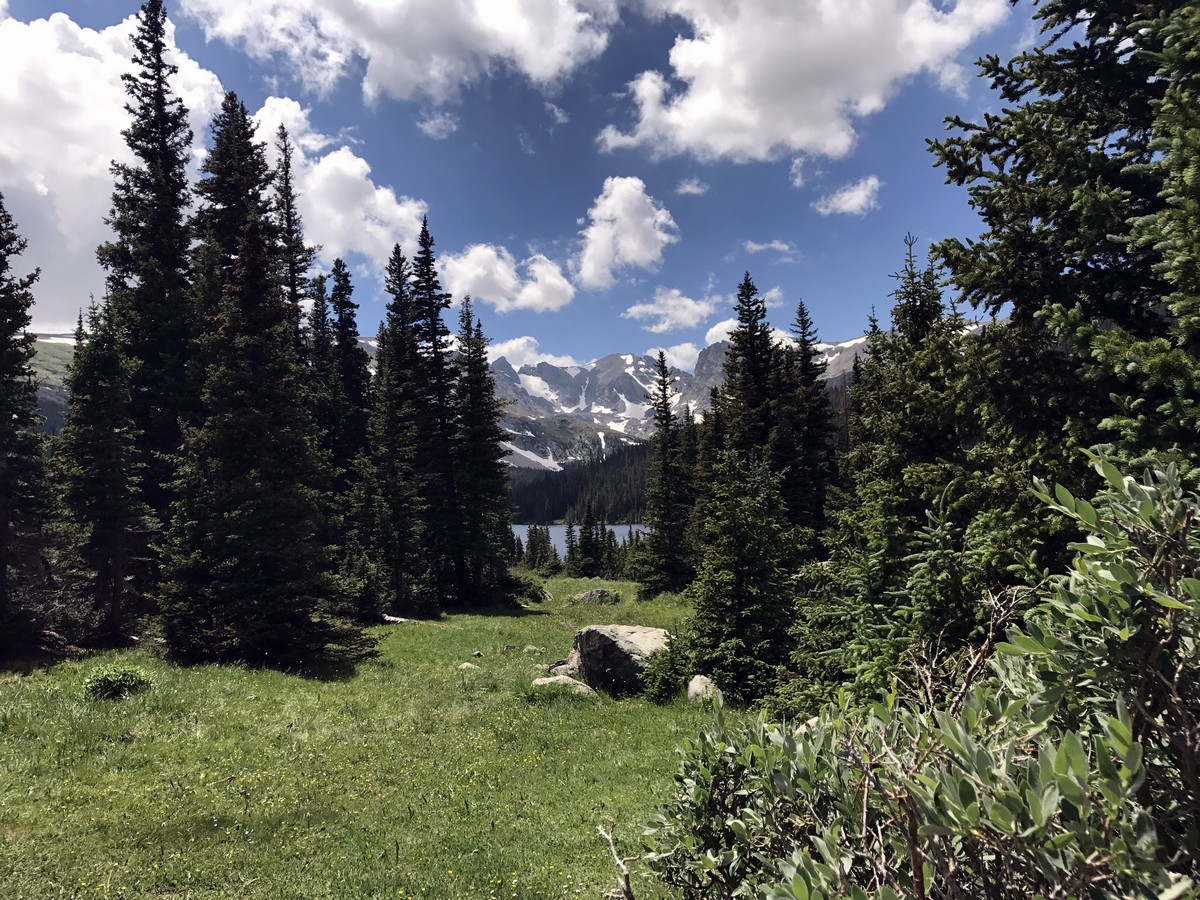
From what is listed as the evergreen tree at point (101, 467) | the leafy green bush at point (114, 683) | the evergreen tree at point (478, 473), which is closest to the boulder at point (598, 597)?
the evergreen tree at point (478, 473)

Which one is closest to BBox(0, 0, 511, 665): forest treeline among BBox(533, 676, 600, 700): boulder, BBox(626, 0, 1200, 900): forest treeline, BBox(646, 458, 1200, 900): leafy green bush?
BBox(533, 676, 600, 700): boulder

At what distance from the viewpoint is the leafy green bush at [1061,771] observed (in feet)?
5.05

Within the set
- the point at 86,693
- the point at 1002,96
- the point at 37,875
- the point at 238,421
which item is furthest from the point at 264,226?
the point at 1002,96

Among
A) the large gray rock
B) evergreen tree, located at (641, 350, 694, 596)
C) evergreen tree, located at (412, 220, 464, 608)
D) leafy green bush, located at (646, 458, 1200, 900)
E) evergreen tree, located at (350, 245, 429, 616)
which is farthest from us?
evergreen tree, located at (641, 350, 694, 596)

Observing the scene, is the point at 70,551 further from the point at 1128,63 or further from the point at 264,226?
the point at 1128,63

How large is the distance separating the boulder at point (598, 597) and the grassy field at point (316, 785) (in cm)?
1857

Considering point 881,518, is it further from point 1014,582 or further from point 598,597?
point 598,597

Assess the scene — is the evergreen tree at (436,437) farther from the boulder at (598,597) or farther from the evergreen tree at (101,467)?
the evergreen tree at (101,467)

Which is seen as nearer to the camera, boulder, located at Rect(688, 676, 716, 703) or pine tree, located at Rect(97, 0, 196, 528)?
boulder, located at Rect(688, 676, 716, 703)

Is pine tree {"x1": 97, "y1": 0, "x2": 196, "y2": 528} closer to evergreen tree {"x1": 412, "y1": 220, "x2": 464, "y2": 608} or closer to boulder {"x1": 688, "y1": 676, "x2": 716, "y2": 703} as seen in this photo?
evergreen tree {"x1": 412, "y1": 220, "x2": 464, "y2": 608}

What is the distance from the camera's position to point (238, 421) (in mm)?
17266

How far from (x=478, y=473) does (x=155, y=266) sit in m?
17.3

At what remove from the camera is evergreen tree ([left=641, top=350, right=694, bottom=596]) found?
3619cm

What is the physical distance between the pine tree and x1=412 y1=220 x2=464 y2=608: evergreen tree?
1171 centimetres
